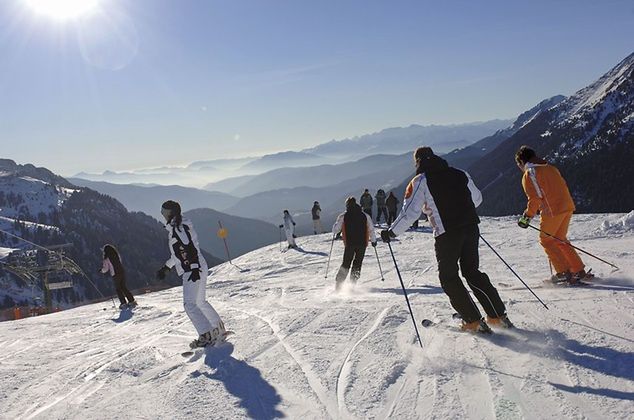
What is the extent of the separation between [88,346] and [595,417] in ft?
25.4

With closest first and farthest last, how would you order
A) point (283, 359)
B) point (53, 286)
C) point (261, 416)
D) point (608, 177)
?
point (261, 416)
point (283, 359)
point (53, 286)
point (608, 177)

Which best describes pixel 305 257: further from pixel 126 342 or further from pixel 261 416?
pixel 261 416

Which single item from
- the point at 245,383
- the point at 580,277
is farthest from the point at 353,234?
the point at 245,383

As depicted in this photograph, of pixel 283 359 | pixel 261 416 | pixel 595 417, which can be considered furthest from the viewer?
pixel 283 359

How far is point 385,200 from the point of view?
27.3 meters

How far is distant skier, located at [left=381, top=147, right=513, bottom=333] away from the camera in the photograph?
5355mm

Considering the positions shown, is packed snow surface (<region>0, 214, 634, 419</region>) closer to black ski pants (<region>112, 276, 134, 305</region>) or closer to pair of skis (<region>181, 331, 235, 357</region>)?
pair of skis (<region>181, 331, 235, 357</region>)

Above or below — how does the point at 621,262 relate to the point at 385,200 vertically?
below

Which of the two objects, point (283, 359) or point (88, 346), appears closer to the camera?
point (283, 359)

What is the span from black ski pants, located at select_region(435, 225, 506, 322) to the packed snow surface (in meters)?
0.35

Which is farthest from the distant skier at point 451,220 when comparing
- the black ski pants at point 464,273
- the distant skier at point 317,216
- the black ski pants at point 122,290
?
the distant skier at point 317,216

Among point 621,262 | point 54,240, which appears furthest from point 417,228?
point 54,240

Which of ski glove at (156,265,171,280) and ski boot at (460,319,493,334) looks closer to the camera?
ski boot at (460,319,493,334)

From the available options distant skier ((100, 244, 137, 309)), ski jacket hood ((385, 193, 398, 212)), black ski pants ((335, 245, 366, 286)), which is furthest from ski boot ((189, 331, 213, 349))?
ski jacket hood ((385, 193, 398, 212))
